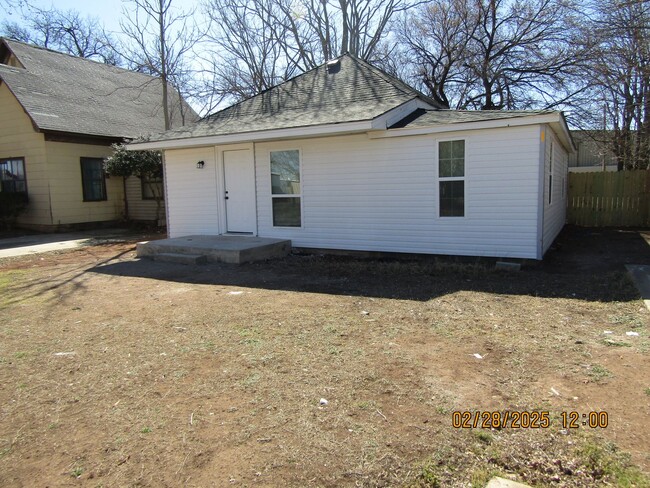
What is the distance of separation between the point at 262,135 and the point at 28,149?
11.1 m

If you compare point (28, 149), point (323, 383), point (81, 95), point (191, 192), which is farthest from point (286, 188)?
point (81, 95)

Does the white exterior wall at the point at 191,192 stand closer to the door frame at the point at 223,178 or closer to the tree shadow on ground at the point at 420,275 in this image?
the door frame at the point at 223,178

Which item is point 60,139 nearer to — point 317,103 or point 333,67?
point 333,67

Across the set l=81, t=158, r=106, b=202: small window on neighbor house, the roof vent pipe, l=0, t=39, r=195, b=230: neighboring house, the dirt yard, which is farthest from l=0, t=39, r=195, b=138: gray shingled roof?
the dirt yard

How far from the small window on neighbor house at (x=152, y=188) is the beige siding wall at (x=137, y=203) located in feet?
0.61

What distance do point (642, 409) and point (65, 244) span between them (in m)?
13.8

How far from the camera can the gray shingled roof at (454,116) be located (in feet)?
25.9

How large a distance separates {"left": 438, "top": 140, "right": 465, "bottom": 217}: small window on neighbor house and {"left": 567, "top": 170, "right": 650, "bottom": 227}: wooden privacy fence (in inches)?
412

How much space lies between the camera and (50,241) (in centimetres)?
1368

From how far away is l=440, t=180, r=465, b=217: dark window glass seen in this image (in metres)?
8.50

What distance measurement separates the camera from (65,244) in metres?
13.0

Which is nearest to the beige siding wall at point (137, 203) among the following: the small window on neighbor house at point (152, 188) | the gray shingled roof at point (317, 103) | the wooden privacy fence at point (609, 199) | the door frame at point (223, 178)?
the small window on neighbor house at point (152, 188)
